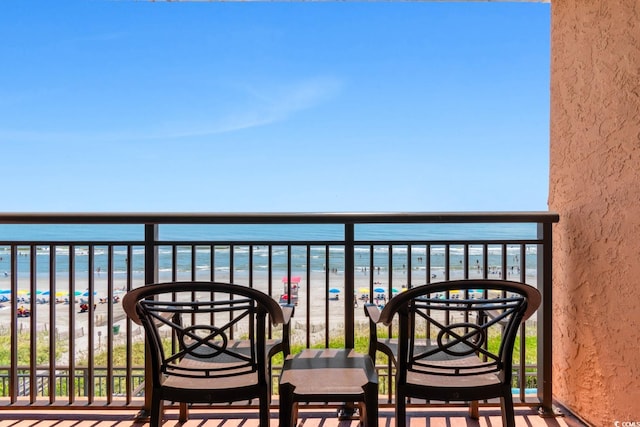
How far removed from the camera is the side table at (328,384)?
1.47m

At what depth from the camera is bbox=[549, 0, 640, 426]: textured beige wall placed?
1.87m

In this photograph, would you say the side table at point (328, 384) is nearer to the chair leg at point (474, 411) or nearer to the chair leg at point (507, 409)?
the chair leg at point (507, 409)

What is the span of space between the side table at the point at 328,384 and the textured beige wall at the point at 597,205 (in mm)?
1256

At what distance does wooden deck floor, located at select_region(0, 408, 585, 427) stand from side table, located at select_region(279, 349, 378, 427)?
0.63 meters

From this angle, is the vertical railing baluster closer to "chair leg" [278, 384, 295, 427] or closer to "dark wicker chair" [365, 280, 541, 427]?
"dark wicker chair" [365, 280, 541, 427]

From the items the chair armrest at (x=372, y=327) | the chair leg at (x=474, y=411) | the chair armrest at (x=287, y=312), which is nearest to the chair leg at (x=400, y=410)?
the chair armrest at (x=372, y=327)

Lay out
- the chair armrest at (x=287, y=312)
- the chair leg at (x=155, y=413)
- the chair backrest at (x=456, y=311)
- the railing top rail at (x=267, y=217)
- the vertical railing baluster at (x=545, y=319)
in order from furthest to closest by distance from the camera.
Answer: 1. the vertical railing baluster at (x=545, y=319)
2. the railing top rail at (x=267, y=217)
3. the chair armrest at (x=287, y=312)
4. the chair leg at (x=155, y=413)
5. the chair backrest at (x=456, y=311)

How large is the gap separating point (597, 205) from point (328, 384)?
64.4 inches

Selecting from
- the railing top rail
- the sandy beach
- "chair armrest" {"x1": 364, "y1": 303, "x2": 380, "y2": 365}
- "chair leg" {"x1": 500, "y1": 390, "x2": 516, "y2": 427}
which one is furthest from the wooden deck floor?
the sandy beach

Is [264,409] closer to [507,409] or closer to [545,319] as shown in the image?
[507,409]

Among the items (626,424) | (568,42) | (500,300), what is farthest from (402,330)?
(568,42)

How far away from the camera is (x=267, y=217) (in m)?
2.15

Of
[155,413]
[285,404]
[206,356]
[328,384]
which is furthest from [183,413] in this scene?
[328,384]

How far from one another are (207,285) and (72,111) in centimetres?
4221
